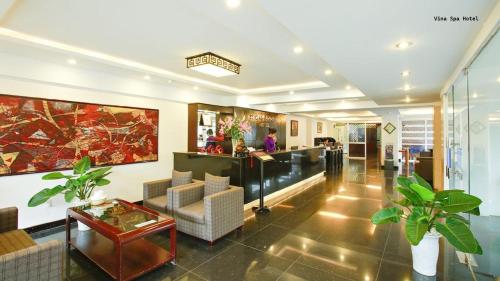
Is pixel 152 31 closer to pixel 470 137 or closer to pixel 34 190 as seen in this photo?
pixel 34 190

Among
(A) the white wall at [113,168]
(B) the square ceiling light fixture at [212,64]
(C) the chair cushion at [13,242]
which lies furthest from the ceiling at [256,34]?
(C) the chair cushion at [13,242]

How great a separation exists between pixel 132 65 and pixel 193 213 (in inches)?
109

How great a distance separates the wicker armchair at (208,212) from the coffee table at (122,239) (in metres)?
0.46

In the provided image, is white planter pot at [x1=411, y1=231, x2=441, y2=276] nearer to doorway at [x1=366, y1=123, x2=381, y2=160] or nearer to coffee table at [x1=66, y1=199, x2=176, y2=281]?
coffee table at [x1=66, y1=199, x2=176, y2=281]

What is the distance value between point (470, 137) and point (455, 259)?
1.61 metres

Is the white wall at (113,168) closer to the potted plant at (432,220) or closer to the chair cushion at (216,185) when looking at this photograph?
the chair cushion at (216,185)

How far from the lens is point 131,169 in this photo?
4879 mm

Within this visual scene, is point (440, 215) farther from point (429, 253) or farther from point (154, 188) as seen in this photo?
point (154, 188)

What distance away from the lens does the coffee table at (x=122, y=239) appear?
2362 mm

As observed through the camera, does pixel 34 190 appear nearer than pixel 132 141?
Yes

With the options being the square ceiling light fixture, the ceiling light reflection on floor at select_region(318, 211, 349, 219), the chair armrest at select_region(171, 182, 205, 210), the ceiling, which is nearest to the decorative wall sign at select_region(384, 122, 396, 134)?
the ceiling

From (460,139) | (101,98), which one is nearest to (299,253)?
(460,139)

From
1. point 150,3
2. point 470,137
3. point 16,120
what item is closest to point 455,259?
point 470,137

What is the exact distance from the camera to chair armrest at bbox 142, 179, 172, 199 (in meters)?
3.88
